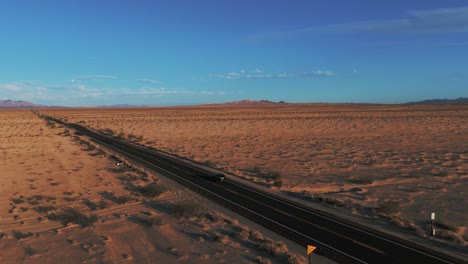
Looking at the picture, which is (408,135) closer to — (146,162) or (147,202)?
(146,162)

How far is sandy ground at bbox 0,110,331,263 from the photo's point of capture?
15.4 metres

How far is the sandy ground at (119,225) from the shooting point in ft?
50.6

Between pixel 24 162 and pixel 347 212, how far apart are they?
→ 33.1 m

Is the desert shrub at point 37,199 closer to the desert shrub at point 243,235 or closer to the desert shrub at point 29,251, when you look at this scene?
the desert shrub at point 29,251

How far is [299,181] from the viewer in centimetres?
2998

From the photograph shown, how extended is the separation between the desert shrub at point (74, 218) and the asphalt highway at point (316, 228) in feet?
24.3

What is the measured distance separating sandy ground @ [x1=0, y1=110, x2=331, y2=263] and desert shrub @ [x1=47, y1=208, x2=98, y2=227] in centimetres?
5

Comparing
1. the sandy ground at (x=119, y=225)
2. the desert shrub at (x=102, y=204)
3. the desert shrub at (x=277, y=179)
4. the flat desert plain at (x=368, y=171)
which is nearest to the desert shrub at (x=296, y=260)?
the sandy ground at (x=119, y=225)

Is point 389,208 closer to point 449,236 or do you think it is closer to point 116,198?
point 449,236

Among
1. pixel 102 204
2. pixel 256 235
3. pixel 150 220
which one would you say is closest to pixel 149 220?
pixel 150 220

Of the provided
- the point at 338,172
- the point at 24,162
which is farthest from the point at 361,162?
the point at 24,162

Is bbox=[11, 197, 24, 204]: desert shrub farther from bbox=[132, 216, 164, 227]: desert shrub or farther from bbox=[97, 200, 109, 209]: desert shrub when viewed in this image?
bbox=[132, 216, 164, 227]: desert shrub

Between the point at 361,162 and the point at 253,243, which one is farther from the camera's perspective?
the point at 361,162

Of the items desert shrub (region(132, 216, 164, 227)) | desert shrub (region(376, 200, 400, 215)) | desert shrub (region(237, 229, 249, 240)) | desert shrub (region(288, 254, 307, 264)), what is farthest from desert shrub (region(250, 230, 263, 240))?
desert shrub (region(376, 200, 400, 215))
